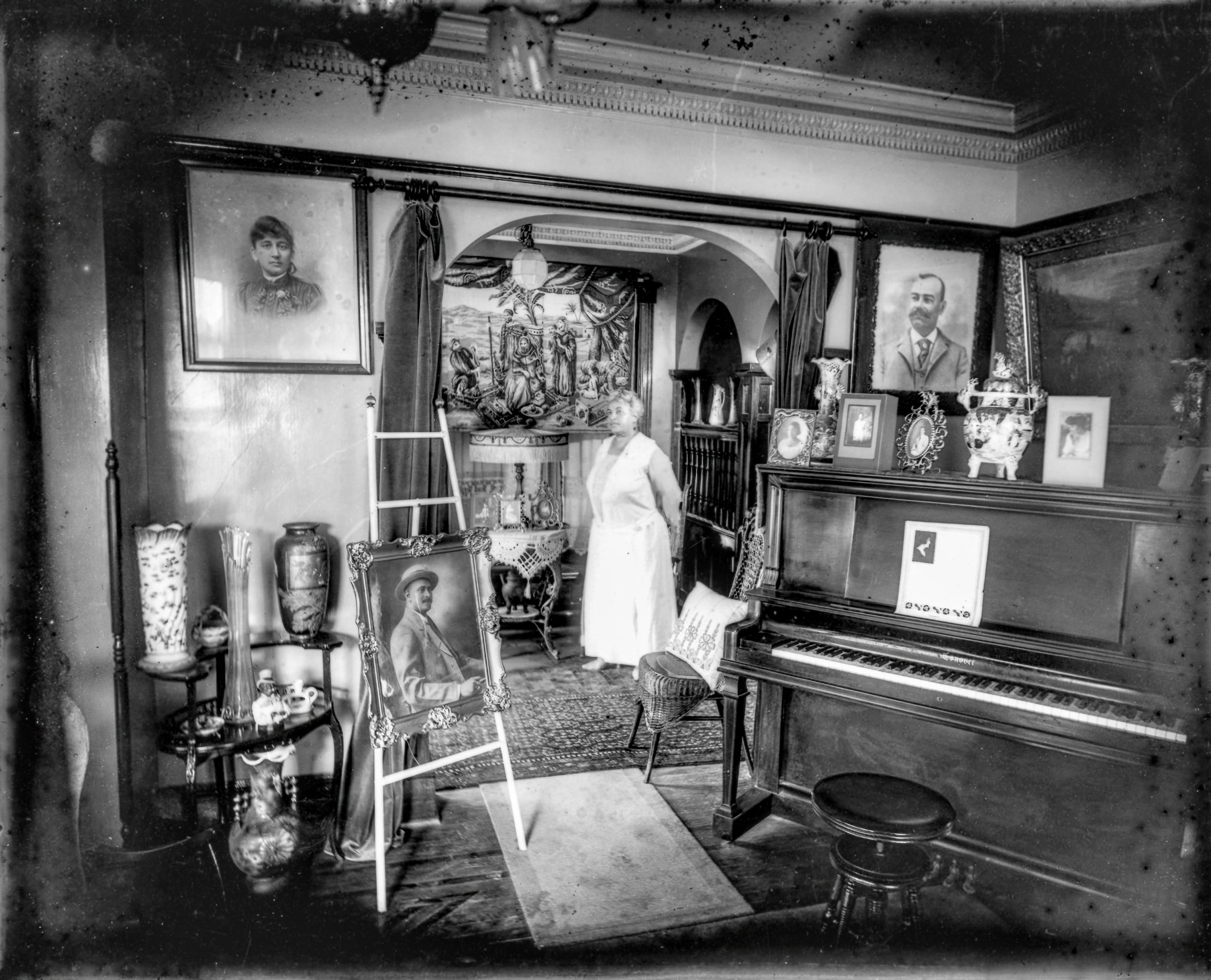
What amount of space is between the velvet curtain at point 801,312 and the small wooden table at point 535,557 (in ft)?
6.69

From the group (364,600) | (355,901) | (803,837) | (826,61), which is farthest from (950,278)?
(355,901)

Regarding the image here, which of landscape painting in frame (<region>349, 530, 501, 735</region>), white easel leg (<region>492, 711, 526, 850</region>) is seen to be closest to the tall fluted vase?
landscape painting in frame (<region>349, 530, 501, 735</region>)

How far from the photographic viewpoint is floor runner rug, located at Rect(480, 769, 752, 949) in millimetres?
2584

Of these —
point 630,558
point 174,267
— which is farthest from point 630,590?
point 174,267

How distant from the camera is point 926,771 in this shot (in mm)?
2930

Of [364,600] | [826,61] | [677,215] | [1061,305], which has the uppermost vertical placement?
[826,61]

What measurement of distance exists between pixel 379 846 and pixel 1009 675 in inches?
88.2

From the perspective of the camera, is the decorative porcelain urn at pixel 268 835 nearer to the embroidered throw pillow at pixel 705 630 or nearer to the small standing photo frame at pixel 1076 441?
the embroidered throw pillow at pixel 705 630

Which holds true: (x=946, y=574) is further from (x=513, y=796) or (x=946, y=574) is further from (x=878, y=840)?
(x=513, y=796)

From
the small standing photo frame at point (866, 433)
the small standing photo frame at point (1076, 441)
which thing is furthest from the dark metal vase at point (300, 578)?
the small standing photo frame at point (1076, 441)

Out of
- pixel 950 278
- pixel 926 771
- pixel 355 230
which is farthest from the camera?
pixel 950 278

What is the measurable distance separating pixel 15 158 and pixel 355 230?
1.32 meters

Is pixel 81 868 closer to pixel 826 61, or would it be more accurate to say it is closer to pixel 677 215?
pixel 677 215

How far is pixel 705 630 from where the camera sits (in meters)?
3.54
